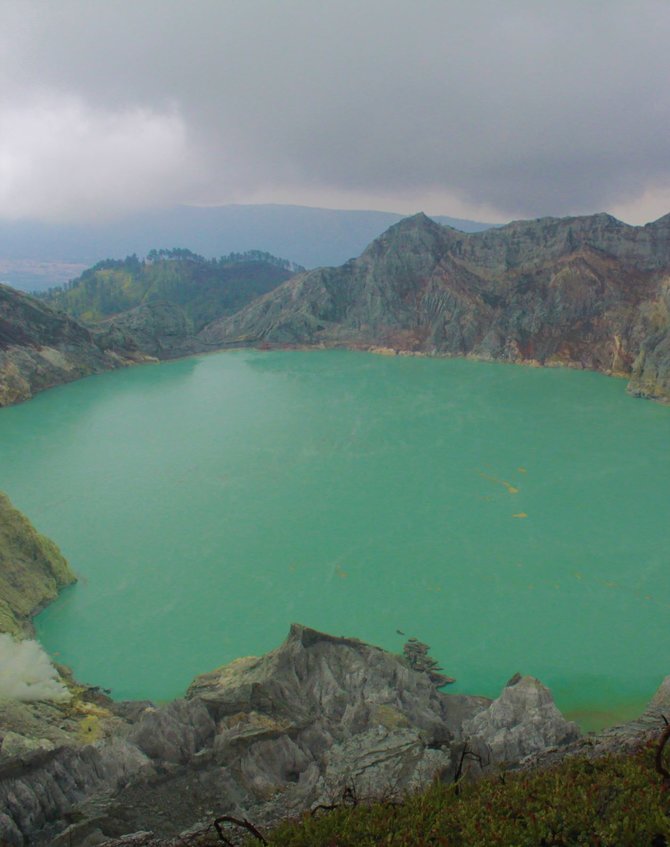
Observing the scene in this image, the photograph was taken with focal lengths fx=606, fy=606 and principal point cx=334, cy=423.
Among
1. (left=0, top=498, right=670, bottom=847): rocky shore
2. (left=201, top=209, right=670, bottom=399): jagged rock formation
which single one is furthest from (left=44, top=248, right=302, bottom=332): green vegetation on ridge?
(left=0, top=498, right=670, bottom=847): rocky shore

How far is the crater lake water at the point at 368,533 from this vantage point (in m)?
18.4

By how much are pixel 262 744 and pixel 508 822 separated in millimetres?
6509

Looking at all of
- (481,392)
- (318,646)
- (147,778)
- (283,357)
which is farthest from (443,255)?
(147,778)

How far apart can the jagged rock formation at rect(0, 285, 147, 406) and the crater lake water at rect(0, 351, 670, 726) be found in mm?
7601

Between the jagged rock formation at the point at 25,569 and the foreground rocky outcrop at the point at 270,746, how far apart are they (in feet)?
18.7

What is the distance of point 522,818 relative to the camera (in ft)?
20.2

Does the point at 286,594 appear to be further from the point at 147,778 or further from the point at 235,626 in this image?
the point at 147,778

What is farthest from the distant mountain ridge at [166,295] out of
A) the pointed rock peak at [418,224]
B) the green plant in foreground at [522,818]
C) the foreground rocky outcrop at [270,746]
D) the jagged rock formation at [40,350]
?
the green plant in foreground at [522,818]

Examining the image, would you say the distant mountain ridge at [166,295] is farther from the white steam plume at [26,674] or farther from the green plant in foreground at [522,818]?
the green plant in foreground at [522,818]

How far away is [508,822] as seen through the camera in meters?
6.04

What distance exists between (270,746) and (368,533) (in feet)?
46.0

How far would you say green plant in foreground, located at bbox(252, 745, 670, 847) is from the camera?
5.68m

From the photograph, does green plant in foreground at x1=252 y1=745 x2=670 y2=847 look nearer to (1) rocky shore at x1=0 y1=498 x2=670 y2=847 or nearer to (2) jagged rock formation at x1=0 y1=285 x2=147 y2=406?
(1) rocky shore at x1=0 y1=498 x2=670 y2=847

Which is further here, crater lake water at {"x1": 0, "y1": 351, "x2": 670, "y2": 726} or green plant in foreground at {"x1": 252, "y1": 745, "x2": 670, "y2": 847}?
crater lake water at {"x1": 0, "y1": 351, "x2": 670, "y2": 726}
